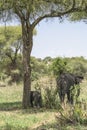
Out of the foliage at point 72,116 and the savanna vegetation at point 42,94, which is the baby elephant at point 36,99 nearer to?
the savanna vegetation at point 42,94

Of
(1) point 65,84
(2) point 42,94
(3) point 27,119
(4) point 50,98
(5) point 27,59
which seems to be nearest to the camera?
(3) point 27,119

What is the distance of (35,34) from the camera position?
4391 centimetres

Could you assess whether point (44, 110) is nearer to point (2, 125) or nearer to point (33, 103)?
point (33, 103)

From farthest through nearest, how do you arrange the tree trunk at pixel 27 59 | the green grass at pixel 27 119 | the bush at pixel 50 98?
the tree trunk at pixel 27 59, the bush at pixel 50 98, the green grass at pixel 27 119

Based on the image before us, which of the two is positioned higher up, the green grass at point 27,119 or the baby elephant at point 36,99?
the baby elephant at point 36,99

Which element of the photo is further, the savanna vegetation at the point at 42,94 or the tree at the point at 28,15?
the tree at the point at 28,15

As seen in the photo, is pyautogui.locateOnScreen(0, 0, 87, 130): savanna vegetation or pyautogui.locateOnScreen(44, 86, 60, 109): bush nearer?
pyautogui.locateOnScreen(0, 0, 87, 130): savanna vegetation

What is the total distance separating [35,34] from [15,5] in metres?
27.9

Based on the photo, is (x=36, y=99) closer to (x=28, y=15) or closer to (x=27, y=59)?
(x=27, y=59)

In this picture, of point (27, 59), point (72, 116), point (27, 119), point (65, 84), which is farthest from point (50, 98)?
point (72, 116)

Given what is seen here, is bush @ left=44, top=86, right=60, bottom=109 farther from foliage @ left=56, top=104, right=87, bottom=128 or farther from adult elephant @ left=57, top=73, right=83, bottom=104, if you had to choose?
foliage @ left=56, top=104, right=87, bottom=128

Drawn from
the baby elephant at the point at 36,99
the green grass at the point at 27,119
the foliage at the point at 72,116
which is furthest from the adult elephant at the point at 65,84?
the foliage at the point at 72,116

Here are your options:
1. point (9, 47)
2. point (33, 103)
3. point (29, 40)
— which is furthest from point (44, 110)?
point (9, 47)

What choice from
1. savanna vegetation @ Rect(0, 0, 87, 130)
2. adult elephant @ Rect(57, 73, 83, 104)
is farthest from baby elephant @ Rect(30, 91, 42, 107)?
adult elephant @ Rect(57, 73, 83, 104)
